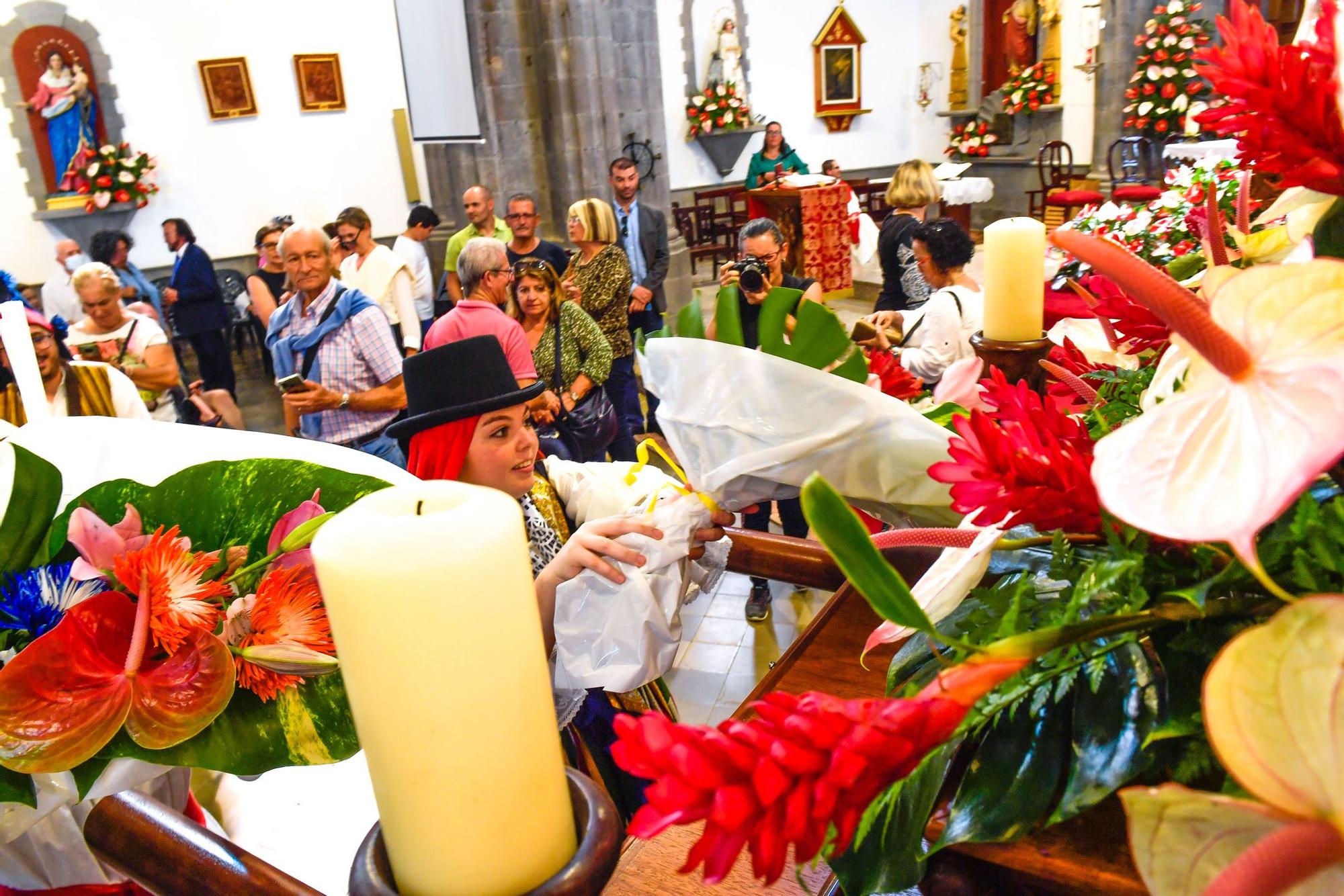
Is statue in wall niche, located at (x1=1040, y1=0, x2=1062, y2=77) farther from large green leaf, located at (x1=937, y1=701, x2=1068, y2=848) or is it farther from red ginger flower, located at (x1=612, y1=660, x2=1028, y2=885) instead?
red ginger flower, located at (x1=612, y1=660, x2=1028, y2=885)

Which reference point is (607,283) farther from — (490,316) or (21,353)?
(21,353)

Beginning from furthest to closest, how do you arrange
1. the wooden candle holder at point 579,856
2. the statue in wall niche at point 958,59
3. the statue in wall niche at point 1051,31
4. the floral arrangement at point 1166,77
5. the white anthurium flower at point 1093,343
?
the statue in wall niche at point 958,59 → the statue in wall niche at point 1051,31 → the floral arrangement at point 1166,77 → the white anthurium flower at point 1093,343 → the wooden candle holder at point 579,856

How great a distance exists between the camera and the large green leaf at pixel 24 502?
655mm

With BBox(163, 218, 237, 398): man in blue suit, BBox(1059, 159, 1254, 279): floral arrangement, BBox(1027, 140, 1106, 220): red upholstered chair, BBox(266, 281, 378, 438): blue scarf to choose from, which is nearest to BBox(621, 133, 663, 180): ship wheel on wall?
BBox(163, 218, 237, 398): man in blue suit

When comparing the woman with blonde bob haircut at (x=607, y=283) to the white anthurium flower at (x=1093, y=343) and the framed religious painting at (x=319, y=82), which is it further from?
the framed religious painting at (x=319, y=82)

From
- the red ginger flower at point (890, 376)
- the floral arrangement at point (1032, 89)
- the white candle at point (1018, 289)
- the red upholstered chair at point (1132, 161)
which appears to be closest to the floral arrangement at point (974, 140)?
the floral arrangement at point (1032, 89)

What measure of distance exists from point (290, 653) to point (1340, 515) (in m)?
0.55

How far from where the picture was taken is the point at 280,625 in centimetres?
63

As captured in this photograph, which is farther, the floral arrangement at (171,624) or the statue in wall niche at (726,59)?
the statue in wall niche at (726,59)

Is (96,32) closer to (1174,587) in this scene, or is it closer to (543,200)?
(543,200)

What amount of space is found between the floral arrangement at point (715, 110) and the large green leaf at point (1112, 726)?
12.8m

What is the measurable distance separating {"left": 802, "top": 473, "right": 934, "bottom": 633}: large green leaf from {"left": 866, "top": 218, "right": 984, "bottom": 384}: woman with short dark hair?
2.81 meters

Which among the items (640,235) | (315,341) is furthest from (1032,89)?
(315,341)

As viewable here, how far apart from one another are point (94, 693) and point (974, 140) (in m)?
13.9
